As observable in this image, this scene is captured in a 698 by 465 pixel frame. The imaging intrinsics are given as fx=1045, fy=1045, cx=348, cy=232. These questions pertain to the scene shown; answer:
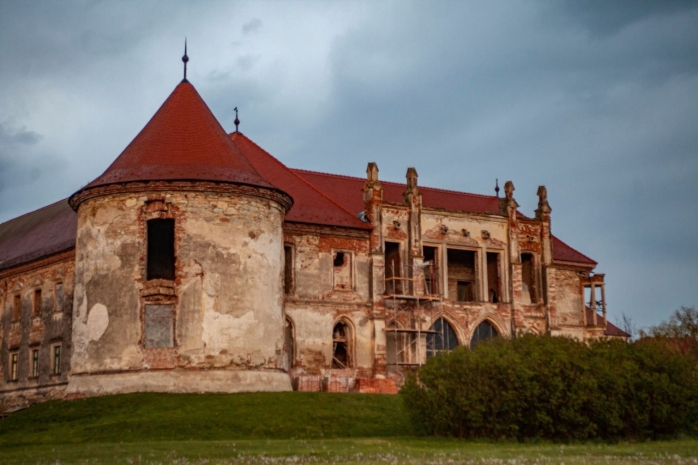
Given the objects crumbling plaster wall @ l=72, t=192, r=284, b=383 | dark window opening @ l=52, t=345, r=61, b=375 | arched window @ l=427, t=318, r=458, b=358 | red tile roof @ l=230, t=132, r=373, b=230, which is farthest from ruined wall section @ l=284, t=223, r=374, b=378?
dark window opening @ l=52, t=345, r=61, b=375

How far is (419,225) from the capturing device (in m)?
45.6

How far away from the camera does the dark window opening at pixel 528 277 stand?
49.2 m

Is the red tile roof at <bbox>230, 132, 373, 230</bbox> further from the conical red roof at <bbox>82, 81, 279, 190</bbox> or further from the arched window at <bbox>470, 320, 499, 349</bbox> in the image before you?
the arched window at <bbox>470, 320, 499, 349</bbox>

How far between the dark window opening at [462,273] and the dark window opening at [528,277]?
2613 millimetres

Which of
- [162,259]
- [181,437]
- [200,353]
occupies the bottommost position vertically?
[181,437]

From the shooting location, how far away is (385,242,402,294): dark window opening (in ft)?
148

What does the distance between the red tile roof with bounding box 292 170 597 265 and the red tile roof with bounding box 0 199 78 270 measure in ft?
35.1

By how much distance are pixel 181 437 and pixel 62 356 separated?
56.2 feet

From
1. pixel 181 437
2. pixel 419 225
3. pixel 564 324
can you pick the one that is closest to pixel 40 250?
pixel 419 225

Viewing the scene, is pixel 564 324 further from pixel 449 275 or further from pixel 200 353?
pixel 200 353

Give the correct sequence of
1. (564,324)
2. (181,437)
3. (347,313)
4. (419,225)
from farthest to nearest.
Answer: (564,324) < (419,225) < (347,313) < (181,437)

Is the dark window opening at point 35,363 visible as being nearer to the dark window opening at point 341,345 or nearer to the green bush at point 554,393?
the dark window opening at point 341,345

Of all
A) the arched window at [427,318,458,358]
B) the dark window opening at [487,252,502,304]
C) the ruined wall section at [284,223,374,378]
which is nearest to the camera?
the ruined wall section at [284,223,374,378]

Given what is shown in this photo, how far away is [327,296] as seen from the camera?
139 feet
